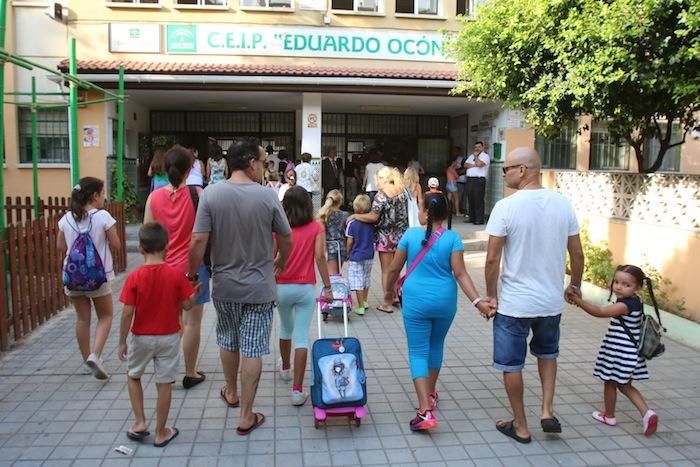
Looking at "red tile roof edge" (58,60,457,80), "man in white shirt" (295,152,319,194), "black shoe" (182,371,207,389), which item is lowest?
"black shoe" (182,371,207,389)

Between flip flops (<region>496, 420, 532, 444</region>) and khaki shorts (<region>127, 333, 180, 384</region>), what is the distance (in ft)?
7.11

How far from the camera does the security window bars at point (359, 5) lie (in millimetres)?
14391

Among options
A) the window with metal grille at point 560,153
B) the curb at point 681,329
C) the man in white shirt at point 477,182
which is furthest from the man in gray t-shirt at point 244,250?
the window with metal grille at point 560,153

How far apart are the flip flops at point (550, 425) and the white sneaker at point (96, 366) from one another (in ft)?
10.9

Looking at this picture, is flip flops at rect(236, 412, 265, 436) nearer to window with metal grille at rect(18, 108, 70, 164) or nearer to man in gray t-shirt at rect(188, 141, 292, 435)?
man in gray t-shirt at rect(188, 141, 292, 435)

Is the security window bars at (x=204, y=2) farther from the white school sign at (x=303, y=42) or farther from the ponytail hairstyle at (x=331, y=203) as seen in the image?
the ponytail hairstyle at (x=331, y=203)

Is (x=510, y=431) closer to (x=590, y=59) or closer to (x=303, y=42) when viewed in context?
(x=590, y=59)

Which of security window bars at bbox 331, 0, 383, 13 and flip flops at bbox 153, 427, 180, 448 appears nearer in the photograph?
flip flops at bbox 153, 427, 180, 448

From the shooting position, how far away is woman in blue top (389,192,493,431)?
3971 millimetres

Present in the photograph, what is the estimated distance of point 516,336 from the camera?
383 cm

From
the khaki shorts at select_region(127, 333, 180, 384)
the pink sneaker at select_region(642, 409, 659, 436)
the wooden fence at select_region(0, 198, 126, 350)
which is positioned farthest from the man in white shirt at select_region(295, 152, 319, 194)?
the pink sneaker at select_region(642, 409, 659, 436)

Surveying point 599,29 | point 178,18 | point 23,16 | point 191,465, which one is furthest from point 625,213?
point 23,16

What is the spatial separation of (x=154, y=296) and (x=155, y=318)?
0.13 metres

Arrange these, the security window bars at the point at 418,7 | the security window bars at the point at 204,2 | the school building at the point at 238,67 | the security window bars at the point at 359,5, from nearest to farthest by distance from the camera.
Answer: the school building at the point at 238,67 < the security window bars at the point at 204,2 < the security window bars at the point at 359,5 < the security window bars at the point at 418,7
